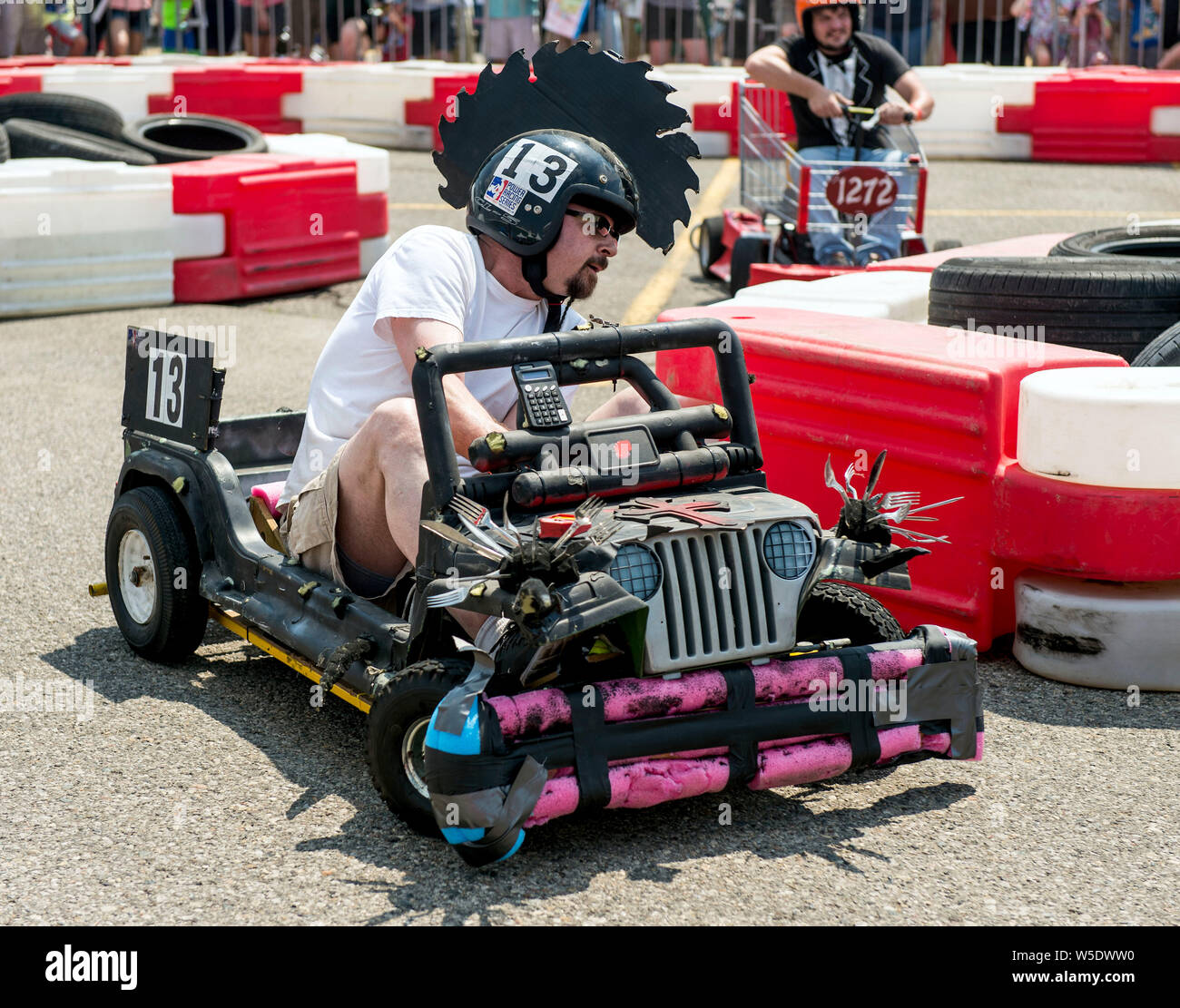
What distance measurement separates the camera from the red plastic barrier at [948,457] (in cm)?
388

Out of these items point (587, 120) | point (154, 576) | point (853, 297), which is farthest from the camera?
point (853, 297)

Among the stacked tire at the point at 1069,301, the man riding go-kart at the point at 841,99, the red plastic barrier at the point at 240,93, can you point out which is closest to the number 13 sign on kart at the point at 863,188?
the man riding go-kart at the point at 841,99

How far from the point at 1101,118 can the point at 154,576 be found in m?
11.7

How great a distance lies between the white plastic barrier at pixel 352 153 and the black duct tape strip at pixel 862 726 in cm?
666

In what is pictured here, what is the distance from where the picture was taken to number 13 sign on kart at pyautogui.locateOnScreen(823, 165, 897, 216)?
26.3 feet

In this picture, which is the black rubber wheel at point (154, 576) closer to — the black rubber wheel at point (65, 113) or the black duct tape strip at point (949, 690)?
the black duct tape strip at point (949, 690)

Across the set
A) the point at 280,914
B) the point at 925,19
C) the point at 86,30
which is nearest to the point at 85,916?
the point at 280,914

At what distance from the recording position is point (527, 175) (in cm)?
→ 354

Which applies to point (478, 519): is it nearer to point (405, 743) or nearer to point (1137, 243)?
point (405, 743)

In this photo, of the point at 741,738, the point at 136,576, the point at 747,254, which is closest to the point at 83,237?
the point at 747,254

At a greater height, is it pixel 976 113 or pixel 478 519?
pixel 976 113

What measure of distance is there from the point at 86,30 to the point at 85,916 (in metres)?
15.2

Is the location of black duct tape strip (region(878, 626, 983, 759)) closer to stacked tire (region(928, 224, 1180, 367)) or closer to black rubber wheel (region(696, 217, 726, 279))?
stacked tire (region(928, 224, 1180, 367))

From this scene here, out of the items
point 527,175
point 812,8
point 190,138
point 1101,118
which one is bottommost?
point 527,175
